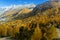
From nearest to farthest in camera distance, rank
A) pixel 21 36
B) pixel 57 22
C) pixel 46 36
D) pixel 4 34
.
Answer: pixel 46 36
pixel 21 36
pixel 4 34
pixel 57 22

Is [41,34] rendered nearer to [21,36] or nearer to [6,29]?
[21,36]

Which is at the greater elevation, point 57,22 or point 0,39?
point 57,22

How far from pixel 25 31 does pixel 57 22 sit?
212 feet

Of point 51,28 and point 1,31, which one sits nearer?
point 51,28

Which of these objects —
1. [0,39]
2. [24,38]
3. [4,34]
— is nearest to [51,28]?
[24,38]

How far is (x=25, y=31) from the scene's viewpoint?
4392 inches

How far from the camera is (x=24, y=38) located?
108 metres

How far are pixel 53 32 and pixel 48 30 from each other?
9.51ft

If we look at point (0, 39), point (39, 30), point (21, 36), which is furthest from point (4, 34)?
point (39, 30)

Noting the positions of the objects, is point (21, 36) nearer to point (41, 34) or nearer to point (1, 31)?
point (41, 34)

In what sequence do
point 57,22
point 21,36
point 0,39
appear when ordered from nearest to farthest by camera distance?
point 21,36
point 0,39
point 57,22

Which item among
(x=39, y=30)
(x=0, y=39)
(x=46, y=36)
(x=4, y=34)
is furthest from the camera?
(x=4, y=34)

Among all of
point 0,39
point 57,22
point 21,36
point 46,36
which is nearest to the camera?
point 46,36

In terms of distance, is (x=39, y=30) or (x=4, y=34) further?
(x=4, y=34)
